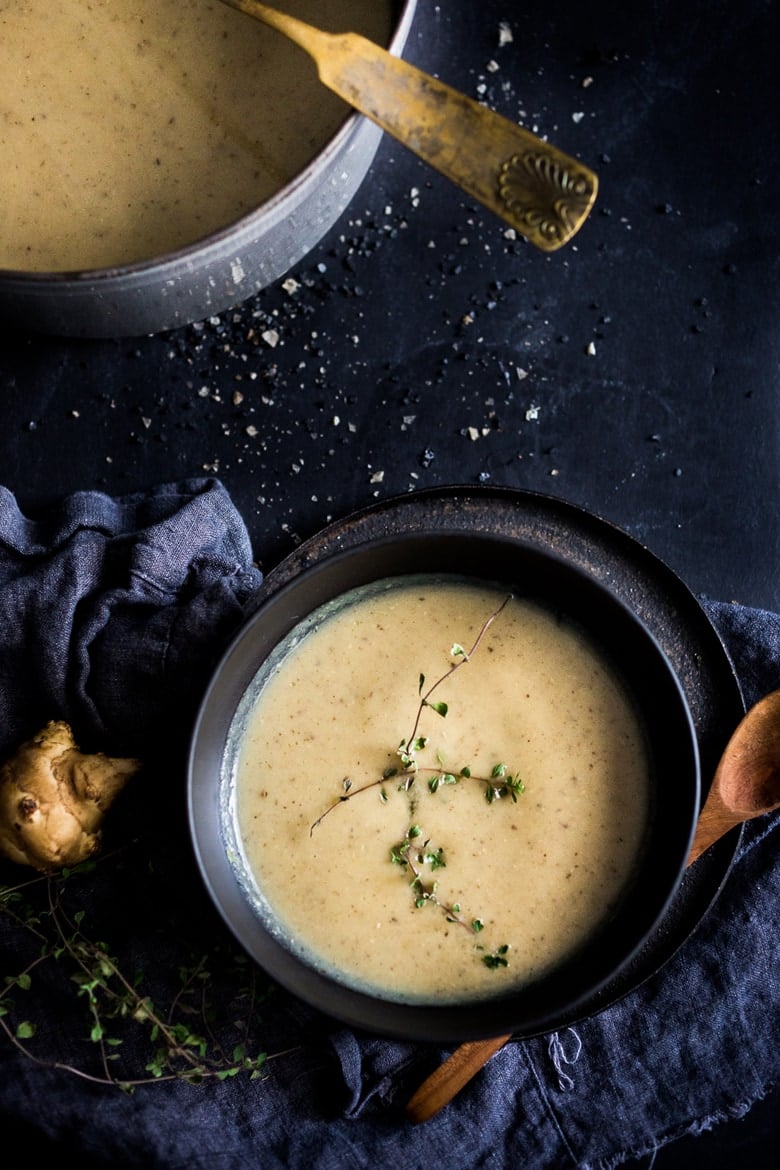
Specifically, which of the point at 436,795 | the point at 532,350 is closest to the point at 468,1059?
the point at 436,795

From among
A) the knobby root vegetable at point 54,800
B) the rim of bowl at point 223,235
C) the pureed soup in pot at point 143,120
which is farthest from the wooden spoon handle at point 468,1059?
the pureed soup in pot at point 143,120

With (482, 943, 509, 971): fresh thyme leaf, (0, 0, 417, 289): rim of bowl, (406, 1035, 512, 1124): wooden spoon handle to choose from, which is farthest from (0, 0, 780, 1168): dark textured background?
(482, 943, 509, 971): fresh thyme leaf

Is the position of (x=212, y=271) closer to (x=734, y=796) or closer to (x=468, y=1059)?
(x=734, y=796)

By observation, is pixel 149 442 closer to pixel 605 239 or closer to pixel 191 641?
pixel 191 641

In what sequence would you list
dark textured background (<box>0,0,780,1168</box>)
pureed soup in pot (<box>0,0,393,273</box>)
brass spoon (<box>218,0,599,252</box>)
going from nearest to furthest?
brass spoon (<box>218,0,599,252</box>) → pureed soup in pot (<box>0,0,393,273</box>) → dark textured background (<box>0,0,780,1168</box>)

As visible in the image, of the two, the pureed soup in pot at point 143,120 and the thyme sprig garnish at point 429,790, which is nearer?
the thyme sprig garnish at point 429,790

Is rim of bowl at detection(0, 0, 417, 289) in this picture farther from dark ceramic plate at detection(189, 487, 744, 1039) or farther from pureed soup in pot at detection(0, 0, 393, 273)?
dark ceramic plate at detection(189, 487, 744, 1039)

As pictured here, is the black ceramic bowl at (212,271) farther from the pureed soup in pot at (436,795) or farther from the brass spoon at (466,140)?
the pureed soup in pot at (436,795)
